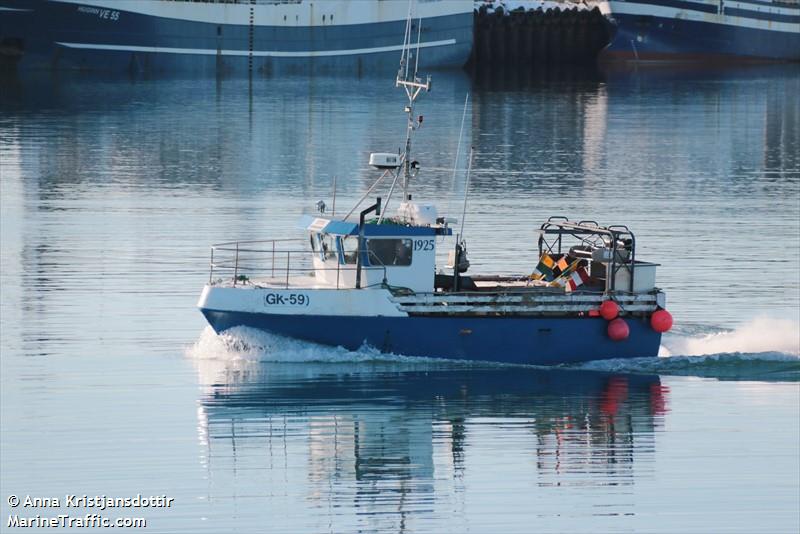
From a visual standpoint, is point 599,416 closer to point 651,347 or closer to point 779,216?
point 651,347

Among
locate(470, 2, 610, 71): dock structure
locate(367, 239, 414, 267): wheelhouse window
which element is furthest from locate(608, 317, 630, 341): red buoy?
locate(470, 2, 610, 71): dock structure

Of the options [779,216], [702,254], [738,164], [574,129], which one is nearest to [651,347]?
[702,254]

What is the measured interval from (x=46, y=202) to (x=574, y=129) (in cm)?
3350

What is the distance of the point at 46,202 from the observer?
55406mm

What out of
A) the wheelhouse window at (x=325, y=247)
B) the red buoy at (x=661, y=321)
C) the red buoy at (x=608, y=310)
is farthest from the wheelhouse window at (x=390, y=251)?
the red buoy at (x=661, y=321)

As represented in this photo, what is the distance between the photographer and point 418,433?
29.4 meters

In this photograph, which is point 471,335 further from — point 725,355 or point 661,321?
point 725,355

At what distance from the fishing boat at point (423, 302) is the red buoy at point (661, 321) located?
0.02 m

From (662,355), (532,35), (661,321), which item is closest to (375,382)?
(661,321)

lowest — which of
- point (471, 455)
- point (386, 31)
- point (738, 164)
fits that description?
point (471, 455)

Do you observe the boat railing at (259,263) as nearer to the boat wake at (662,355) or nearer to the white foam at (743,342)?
the boat wake at (662,355)

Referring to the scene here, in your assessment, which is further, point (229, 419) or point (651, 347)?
point (651, 347)

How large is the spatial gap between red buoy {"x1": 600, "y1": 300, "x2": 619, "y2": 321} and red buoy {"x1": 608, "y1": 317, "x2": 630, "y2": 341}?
0.41 feet

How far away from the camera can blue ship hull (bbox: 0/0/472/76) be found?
111m
